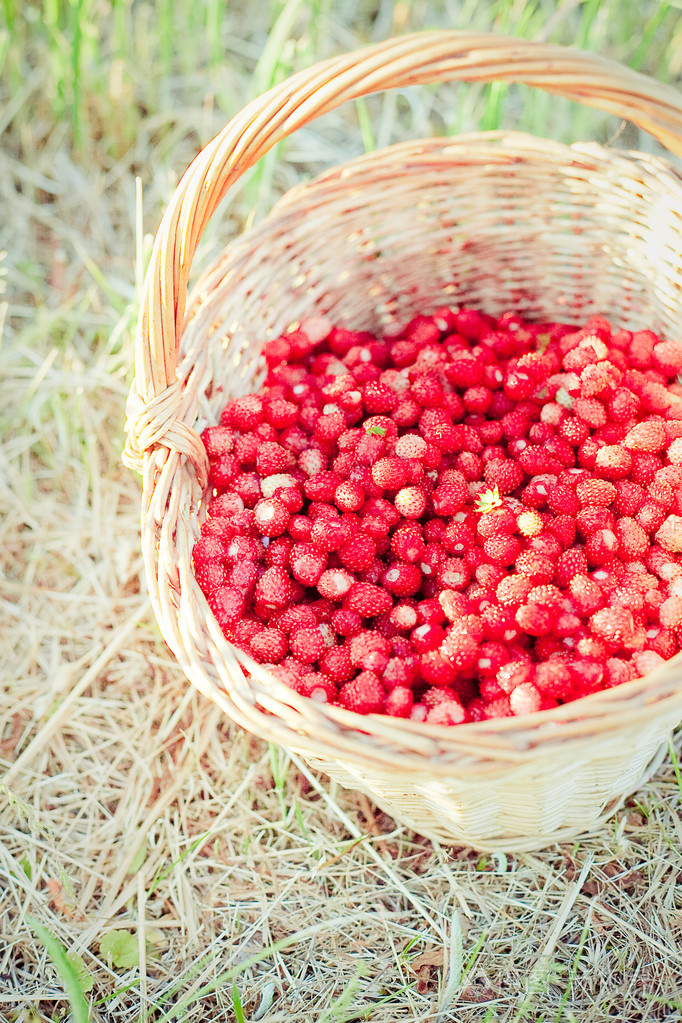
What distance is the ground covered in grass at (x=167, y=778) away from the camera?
1.37 meters

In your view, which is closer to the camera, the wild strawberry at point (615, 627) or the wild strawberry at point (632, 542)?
the wild strawberry at point (615, 627)

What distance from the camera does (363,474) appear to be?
145cm

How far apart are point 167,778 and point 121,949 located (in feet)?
0.99

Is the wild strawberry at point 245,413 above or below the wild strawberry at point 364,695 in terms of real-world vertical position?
above

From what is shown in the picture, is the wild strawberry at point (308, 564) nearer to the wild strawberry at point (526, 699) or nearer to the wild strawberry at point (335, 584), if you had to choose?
the wild strawberry at point (335, 584)

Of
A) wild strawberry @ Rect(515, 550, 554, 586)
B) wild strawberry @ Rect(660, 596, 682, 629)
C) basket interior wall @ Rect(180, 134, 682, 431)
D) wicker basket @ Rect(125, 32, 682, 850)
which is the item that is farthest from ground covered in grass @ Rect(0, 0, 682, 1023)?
wild strawberry @ Rect(515, 550, 554, 586)

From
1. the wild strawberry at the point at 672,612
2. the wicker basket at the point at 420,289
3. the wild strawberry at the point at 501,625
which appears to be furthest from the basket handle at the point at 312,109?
the wild strawberry at the point at 672,612

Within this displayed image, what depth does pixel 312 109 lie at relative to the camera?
1.19 metres

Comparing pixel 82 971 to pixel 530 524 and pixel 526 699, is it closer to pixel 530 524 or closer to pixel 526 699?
pixel 526 699

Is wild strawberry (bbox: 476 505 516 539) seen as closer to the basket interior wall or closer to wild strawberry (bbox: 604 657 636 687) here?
wild strawberry (bbox: 604 657 636 687)

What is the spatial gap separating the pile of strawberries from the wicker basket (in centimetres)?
10

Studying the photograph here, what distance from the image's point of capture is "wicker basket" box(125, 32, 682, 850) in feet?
3.40

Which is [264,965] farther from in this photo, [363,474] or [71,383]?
[71,383]

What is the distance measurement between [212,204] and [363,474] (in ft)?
1.65
